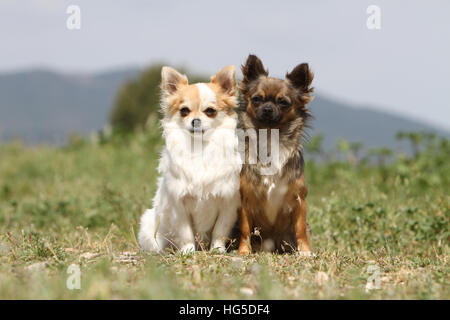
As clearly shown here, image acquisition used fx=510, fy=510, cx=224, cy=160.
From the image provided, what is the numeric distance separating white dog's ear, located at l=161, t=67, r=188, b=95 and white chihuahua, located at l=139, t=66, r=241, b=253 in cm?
2

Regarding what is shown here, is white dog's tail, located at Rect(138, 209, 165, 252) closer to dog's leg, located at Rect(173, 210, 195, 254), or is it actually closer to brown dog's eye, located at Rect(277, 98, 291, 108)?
dog's leg, located at Rect(173, 210, 195, 254)

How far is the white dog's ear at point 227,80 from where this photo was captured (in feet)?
15.0

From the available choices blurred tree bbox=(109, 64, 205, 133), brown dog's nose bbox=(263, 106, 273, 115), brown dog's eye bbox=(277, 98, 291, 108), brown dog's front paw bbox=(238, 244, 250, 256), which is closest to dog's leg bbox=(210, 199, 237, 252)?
brown dog's front paw bbox=(238, 244, 250, 256)

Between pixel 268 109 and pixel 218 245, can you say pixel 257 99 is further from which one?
pixel 218 245

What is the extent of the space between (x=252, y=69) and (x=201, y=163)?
100 centimetres

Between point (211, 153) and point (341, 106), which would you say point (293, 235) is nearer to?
point (211, 153)

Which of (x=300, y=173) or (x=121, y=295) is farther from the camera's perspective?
(x=300, y=173)

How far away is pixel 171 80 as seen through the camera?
15.3 feet

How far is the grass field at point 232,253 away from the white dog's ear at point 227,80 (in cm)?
146

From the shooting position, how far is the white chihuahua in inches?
173

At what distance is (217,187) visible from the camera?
14.5 feet
